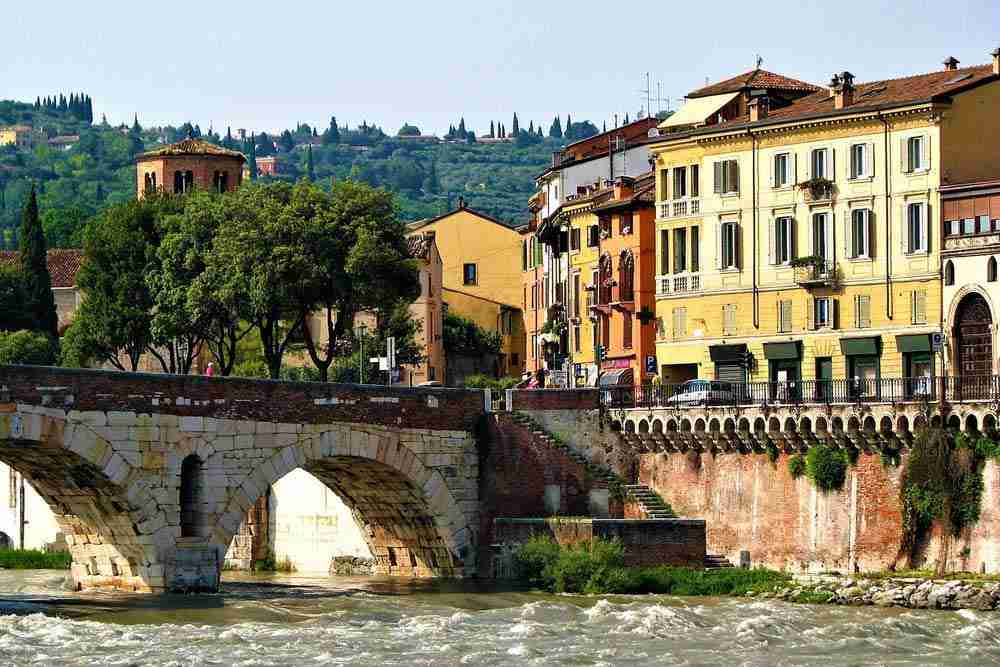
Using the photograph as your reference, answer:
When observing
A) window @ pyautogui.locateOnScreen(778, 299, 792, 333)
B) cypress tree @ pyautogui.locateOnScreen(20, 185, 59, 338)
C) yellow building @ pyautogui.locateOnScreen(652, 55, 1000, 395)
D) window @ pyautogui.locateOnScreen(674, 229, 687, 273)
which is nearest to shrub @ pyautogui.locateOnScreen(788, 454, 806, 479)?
yellow building @ pyautogui.locateOnScreen(652, 55, 1000, 395)

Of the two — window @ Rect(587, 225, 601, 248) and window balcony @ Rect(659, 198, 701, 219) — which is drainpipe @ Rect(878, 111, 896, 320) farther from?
window @ Rect(587, 225, 601, 248)

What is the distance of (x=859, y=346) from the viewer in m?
76.1

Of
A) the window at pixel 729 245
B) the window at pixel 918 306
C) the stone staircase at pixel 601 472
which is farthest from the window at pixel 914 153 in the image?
the stone staircase at pixel 601 472

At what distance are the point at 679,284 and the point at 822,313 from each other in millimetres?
6466

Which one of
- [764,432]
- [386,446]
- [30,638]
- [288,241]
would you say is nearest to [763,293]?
[764,432]

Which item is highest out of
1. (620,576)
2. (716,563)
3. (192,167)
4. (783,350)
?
(192,167)

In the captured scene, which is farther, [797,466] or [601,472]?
[601,472]

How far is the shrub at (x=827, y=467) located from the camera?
226 ft

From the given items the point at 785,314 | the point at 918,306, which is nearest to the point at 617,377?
the point at 785,314

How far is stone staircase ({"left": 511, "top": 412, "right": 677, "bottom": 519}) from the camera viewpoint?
7406 cm

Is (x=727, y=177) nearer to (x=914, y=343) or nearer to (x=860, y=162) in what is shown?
(x=860, y=162)

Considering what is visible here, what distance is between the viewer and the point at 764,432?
2800 inches

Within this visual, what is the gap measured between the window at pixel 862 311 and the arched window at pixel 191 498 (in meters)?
21.8

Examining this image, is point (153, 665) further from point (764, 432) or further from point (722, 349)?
point (722, 349)
